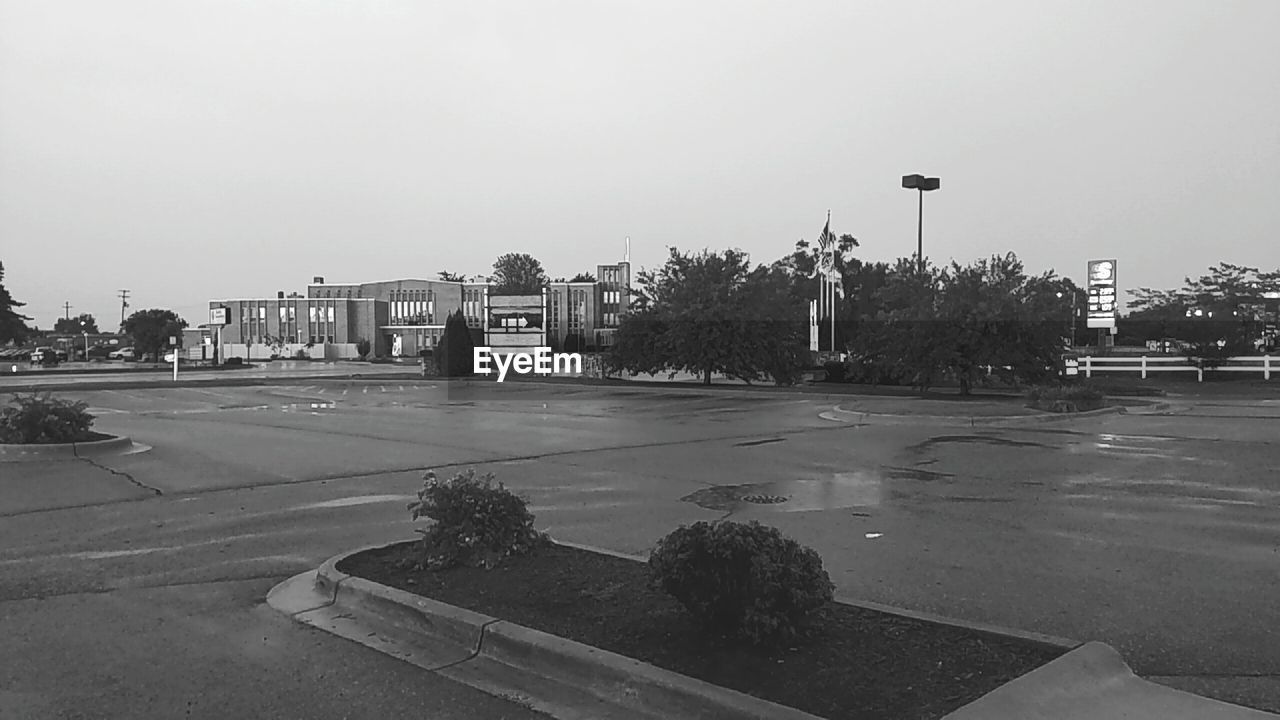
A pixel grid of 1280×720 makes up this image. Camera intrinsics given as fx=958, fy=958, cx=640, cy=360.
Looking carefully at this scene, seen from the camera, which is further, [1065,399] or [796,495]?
[1065,399]

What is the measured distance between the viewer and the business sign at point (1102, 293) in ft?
154

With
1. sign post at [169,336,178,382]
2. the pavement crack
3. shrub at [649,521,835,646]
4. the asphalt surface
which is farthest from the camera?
sign post at [169,336,178,382]

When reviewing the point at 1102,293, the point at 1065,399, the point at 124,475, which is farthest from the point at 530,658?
the point at 1102,293

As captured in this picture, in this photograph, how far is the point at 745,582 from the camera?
5070mm

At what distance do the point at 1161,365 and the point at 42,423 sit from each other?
3931cm

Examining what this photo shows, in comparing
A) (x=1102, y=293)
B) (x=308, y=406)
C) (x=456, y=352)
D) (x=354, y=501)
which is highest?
(x=1102, y=293)

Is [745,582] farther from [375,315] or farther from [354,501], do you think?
[375,315]

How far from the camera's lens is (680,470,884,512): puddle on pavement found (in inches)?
412

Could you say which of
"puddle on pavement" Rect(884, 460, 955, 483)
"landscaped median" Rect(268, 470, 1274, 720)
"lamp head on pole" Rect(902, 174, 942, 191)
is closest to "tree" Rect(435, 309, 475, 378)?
"lamp head on pole" Rect(902, 174, 942, 191)

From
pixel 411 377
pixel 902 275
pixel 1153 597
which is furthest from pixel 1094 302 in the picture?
pixel 1153 597

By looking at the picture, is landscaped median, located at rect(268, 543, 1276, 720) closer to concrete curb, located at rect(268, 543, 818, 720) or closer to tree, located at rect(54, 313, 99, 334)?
concrete curb, located at rect(268, 543, 818, 720)

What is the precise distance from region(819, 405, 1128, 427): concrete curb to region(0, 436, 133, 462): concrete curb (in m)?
14.2

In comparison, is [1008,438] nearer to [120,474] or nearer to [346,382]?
[120,474]

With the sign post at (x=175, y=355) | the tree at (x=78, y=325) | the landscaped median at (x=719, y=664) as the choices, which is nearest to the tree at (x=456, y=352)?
the sign post at (x=175, y=355)
